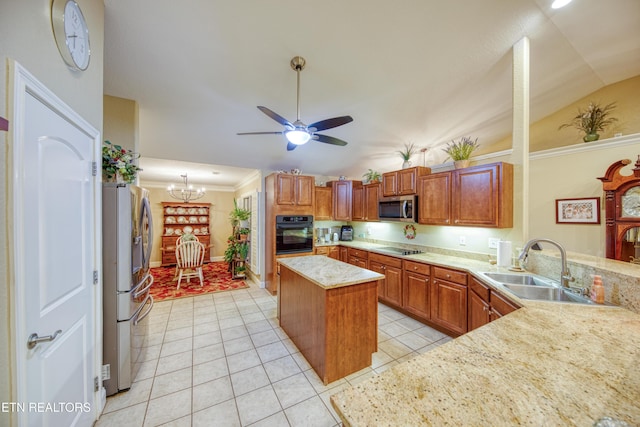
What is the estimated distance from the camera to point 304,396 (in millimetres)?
1875

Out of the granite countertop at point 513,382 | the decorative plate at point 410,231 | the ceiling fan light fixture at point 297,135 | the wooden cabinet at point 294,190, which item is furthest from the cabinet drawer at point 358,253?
the granite countertop at point 513,382

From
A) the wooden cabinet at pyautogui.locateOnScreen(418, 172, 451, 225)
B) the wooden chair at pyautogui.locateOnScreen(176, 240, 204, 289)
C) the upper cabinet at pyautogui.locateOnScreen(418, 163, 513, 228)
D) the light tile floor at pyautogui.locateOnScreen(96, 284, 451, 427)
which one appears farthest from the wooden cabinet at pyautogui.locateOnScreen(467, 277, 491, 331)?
the wooden chair at pyautogui.locateOnScreen(176, 240, 204, 289)

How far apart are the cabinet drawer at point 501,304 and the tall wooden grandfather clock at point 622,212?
2.52 m

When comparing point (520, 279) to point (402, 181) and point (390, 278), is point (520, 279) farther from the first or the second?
point (402, 181)

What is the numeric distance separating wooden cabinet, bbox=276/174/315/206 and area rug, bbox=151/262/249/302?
84.0 inches

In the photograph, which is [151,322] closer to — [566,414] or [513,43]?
[566,414]

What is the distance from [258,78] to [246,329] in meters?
3.17

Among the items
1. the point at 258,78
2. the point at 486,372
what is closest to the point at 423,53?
the point at 258,78

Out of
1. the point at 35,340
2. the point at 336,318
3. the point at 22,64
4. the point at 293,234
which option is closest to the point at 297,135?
the point at 22,64

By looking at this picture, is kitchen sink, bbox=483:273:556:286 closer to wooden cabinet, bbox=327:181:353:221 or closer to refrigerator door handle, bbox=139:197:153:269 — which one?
wooden cabinet, bbox=327:181:353:221

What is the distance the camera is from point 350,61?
2389 millimetres

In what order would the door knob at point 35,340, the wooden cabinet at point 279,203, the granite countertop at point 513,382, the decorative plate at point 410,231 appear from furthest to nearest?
the wooden cabinet at point 279,203 → the decorative plate at point 410,231 → the door knob at point 35,340 → the granite countertop at point 513,382

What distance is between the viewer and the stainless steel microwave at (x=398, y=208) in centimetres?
348

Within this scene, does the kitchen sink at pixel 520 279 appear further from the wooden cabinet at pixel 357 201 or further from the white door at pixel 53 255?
the white door at pixel 53 255
